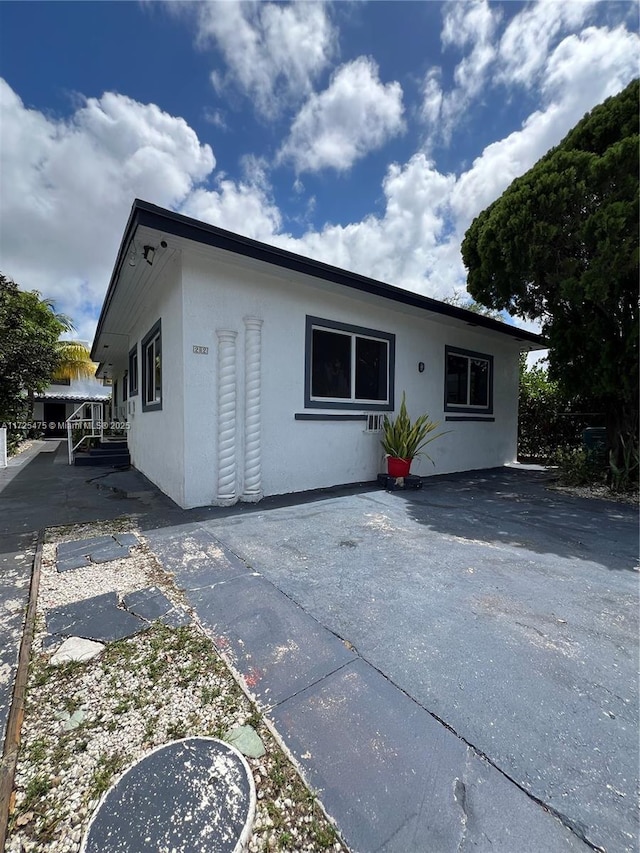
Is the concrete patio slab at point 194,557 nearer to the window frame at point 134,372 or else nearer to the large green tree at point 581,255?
the window frame at point 134,372

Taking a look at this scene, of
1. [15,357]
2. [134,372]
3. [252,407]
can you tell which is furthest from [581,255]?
[15,357]

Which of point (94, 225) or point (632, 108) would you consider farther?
point (94, 225)

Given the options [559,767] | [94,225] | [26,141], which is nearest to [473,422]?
[559,767]

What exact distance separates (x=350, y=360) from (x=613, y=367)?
4.21m

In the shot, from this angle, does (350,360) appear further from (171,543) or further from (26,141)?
(26,141)

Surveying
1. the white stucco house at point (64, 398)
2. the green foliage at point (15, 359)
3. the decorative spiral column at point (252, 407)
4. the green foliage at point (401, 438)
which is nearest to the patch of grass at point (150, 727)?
the decorative spiral column at point (252, 407)

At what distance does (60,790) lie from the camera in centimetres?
112

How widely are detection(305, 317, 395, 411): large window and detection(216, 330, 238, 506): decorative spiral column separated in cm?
123

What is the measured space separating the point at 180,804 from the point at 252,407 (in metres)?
3.88

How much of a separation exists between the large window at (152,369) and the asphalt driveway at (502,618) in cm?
283

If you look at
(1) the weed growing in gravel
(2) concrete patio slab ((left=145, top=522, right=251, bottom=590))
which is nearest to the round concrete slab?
(1) the weed growing in gravel

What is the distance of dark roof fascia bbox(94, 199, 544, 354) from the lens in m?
3.67

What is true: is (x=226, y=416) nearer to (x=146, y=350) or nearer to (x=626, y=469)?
(x=146, y=350)

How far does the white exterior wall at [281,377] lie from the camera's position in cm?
443
